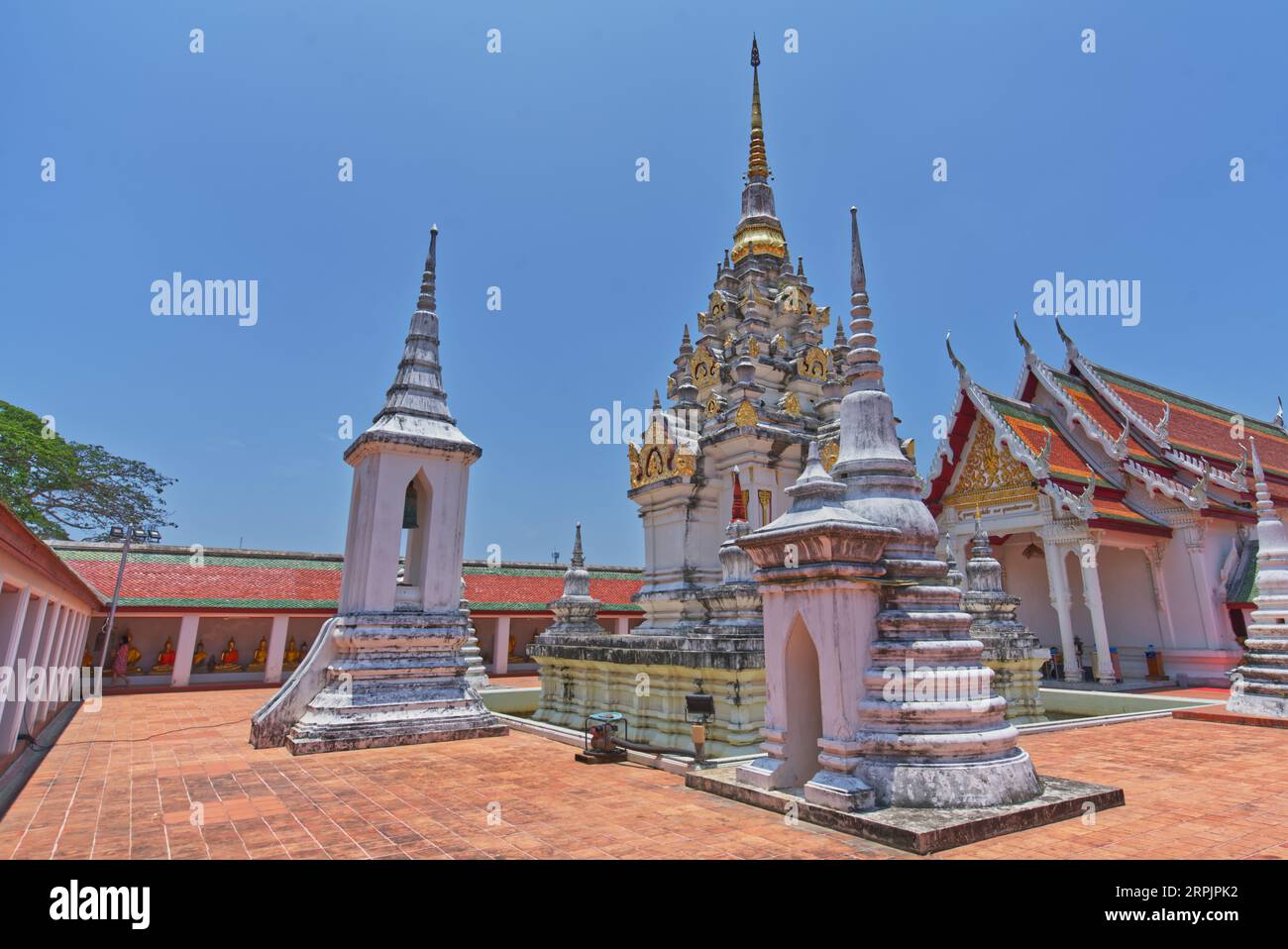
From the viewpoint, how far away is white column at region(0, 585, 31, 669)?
8039 mm

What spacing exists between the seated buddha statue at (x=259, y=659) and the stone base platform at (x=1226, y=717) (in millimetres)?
26171

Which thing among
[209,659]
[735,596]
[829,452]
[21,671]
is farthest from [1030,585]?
[209,659]

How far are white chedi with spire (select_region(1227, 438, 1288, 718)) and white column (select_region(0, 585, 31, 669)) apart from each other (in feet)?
60.8

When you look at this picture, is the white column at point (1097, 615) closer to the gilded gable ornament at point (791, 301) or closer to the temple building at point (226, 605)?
the gilded gable ornament at point (791, 301)

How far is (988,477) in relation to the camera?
Result: 72.8 feet

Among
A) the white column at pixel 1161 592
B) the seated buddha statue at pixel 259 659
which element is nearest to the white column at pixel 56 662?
the seated buddha statue at pixel 259 659

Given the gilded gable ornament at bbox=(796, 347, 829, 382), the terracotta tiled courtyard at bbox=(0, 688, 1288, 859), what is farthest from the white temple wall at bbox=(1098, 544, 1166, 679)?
the gilded gable ornament at bbox=(796, 347, 829, 382)

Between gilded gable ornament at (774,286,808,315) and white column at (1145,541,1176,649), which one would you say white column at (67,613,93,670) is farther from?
white column at (1145,541,1176,649)

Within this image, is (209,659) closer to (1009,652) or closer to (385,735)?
(385,735)
